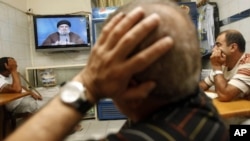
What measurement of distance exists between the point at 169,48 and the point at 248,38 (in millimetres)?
2252

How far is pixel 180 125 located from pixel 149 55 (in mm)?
154

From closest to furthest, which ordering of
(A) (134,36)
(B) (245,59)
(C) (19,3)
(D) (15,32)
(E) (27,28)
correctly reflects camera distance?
1. (A) (134,36)
2. (B) (245,59)
3. (D) (15,32)
4. (C) (19,3)
5. (E) (27,28)

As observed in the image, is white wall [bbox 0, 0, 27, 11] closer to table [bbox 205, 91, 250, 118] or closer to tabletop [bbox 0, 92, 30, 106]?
tabletop [bbox 0, 92, 30, 106]

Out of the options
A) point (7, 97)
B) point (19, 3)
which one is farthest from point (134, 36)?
point (19, 3)

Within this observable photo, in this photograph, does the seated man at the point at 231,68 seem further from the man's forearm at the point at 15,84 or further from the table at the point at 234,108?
the man's forearm at the point at 15,84

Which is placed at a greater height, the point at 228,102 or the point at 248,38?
the point at 248,38

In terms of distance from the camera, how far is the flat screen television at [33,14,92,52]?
13.4 feet

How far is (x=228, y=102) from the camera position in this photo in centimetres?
166

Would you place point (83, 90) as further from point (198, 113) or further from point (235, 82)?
point (235, 82)

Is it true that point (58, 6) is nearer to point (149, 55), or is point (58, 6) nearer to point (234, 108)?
point (234, 108)

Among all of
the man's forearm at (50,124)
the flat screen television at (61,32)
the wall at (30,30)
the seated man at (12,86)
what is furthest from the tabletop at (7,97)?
the man's forearm at (50,124)

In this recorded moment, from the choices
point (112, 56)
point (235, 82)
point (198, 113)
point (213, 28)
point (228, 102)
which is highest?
point (213, 28)

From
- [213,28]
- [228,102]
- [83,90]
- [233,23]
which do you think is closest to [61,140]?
[83,90]

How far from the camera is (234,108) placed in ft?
4.84
